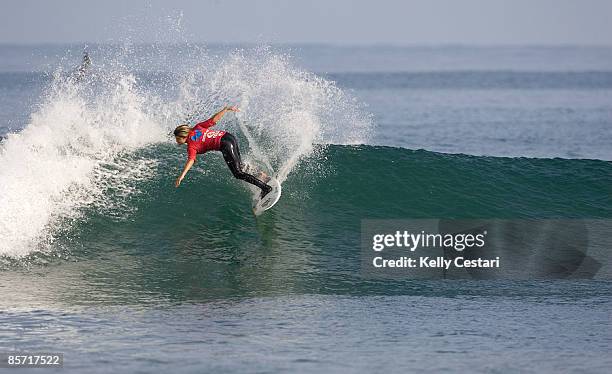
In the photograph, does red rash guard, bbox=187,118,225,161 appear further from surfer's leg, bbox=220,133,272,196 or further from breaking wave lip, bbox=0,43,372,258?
breaking wave lip, bbox=0,43,372,258

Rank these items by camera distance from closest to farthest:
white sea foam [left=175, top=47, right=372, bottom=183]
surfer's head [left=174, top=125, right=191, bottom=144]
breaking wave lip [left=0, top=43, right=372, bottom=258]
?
1. surfer's head [left=174, top=125, right=191, bottom=144]
2. breaking wave lip [left=0, top=43, right=372, bottom=258]
3. white sea foam [left=175, top=47, right=372, bottom=183]

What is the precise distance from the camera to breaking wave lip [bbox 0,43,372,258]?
12.7 metres

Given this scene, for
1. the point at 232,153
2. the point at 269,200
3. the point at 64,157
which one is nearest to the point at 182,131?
the point at 232,153

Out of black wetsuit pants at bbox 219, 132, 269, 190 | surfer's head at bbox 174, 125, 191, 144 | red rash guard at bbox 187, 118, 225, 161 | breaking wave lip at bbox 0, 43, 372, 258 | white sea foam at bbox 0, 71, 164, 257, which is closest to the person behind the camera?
surfer's head at bbox 174, 125, 191, 144

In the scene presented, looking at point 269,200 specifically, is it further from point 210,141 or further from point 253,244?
point 210,141

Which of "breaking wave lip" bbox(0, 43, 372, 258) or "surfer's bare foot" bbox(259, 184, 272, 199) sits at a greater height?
"breaking wave lip" bbox(0, 43, 372, 258)

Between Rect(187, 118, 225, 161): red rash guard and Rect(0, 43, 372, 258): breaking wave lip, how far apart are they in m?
1.99

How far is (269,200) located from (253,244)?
0.89 m

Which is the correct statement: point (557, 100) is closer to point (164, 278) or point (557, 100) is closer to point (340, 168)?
point (340, 168)

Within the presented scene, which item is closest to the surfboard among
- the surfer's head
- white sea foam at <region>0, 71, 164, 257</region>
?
the surfer's head

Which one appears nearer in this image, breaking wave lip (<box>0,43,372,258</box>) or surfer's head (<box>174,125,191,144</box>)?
surfer's head (<box>174,125,191,144</box>)

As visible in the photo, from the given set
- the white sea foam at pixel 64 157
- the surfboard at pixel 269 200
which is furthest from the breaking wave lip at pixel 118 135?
the surfboard at pixel 269 200

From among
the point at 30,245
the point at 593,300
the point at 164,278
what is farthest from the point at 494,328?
the point at 30,245

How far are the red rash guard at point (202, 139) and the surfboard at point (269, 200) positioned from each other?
46.2 inches
